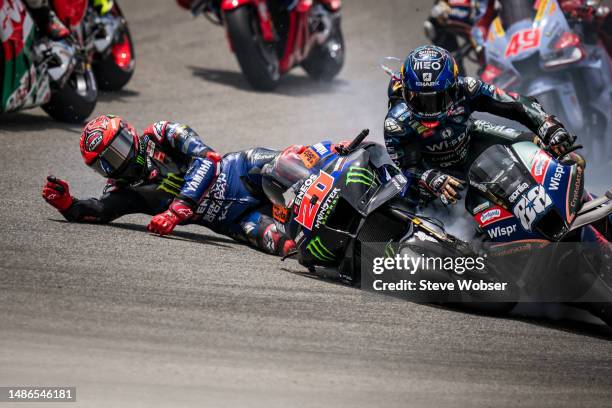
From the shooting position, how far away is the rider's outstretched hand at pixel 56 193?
28.2ft

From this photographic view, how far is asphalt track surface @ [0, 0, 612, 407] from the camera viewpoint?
5691 millimetres

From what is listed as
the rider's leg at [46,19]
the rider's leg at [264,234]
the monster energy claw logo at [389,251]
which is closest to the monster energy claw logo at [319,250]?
the monster energy claw logo at [389,251]

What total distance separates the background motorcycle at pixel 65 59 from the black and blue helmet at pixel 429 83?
17.3 ft

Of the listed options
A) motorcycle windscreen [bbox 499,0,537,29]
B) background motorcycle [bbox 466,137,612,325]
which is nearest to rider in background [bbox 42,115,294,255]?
background motorcycle [bbox 466,137,612,325]

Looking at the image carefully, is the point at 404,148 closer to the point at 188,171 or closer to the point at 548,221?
the point at 548,221

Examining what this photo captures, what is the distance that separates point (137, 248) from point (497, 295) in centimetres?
259

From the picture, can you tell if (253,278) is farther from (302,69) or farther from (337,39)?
(302,69)

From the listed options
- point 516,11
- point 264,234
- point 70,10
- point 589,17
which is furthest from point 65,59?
point 589,17

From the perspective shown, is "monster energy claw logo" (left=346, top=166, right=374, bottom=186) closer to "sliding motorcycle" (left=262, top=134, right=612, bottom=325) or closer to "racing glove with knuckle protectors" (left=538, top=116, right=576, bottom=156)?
"sliding motorcycle" (left=262, top=134, right=612, bottom=325)

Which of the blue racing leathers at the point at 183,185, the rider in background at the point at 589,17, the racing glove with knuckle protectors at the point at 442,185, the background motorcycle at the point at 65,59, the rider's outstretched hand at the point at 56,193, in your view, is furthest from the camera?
the rider in background at the point at 589,17

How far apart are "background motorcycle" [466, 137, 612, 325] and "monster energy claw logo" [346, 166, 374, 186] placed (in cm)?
73

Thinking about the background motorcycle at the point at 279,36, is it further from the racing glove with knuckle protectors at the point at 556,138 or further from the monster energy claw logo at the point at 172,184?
the racing glove with knuckle protectors at the point at 556,138

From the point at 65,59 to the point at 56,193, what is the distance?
3.89m

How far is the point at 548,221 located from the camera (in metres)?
6.94
